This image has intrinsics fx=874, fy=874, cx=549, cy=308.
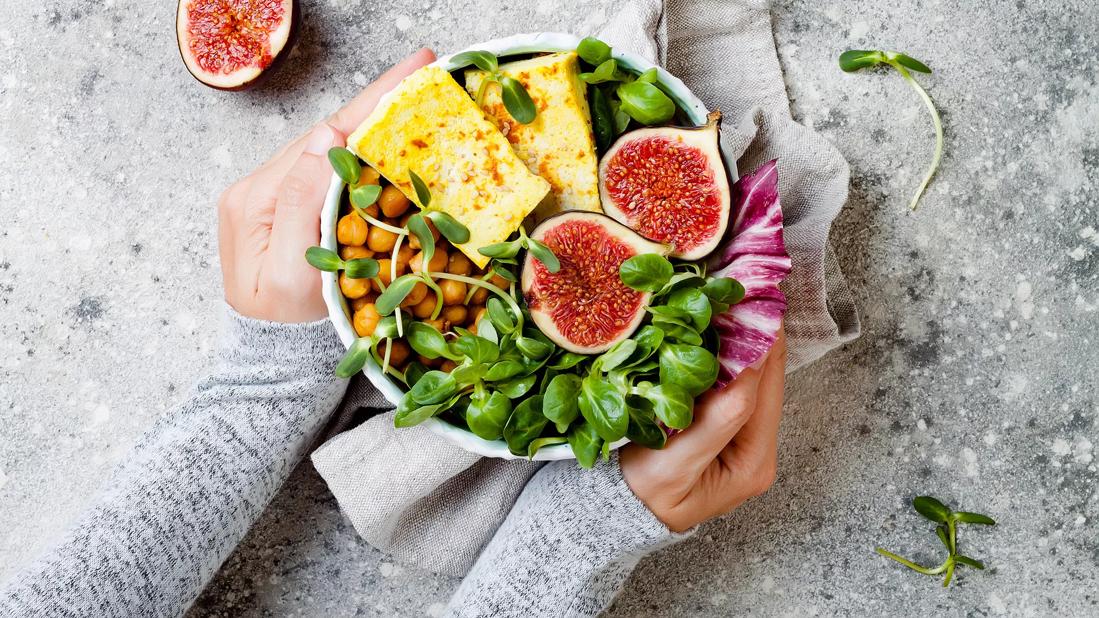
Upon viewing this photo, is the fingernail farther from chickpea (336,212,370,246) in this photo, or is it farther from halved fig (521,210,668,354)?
halved fig (521,210,668,354)

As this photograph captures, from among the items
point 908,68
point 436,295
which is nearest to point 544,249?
point 436,295

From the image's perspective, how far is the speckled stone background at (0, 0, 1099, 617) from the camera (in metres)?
1.84

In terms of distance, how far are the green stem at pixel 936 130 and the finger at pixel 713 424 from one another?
0.60 metres

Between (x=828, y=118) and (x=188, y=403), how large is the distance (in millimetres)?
1443

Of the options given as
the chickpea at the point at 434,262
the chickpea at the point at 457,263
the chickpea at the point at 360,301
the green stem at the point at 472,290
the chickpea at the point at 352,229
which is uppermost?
the chickpea at the point at 352,229

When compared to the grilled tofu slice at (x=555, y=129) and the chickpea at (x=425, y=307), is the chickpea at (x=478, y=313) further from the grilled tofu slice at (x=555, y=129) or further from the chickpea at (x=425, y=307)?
the grilled tofu slice at (x=555, y=129)

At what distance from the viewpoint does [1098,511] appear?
73.8 inches

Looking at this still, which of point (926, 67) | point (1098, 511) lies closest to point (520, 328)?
point (926, 67)

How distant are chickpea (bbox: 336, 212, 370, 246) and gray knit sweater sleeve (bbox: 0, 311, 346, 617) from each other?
242 millimetres

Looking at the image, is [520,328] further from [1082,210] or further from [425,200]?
[1082,210]

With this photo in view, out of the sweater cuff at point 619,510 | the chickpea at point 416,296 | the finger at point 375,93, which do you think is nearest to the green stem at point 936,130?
the sweater cuff at point 619,510

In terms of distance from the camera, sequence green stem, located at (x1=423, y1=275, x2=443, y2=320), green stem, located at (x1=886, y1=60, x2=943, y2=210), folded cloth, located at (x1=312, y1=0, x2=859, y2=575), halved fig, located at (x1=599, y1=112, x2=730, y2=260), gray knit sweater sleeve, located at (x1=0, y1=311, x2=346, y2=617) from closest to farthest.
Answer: green stem, located at (x1=423, y1=275, x2=443, y2=320) → halved fig, located at (x1=599, y1=112, x2=730, y2=260) → gray knit sweater sleeve, located at (x1=0, y1=311, x2=346, y2=617) → folded cloth, located at (x1=312, y1=0, x2=859, y2=575) → green stem, located at (x1=886, y1=60, x2=943, y2=210)

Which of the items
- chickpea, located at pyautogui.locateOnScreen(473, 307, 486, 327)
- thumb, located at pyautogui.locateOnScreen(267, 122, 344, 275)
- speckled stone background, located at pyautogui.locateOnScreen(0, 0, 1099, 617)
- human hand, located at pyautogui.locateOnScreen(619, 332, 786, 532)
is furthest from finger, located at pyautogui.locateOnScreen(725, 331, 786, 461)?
thumb, located at pyautogui.locateOnScreen(267, 122, 344, 275)

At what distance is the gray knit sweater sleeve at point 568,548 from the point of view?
1.64 metres
